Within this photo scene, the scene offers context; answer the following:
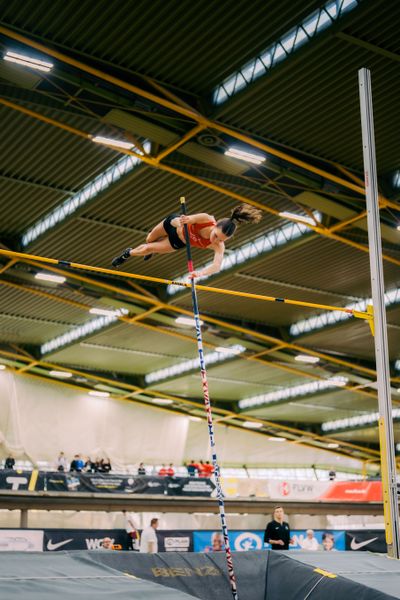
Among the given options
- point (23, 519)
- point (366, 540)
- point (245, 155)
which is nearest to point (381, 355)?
point (245, 155)

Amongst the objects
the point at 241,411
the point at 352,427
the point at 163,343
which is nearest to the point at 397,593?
the point at 163,343

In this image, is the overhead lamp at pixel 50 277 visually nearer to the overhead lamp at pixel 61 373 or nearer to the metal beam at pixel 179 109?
the metal beam at pixel 179 109

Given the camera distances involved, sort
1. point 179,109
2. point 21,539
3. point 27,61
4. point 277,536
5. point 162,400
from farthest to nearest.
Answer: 1. point 162,400
2. point 21,539
3. point 179,109
4. point 27,61
5. point 277,536

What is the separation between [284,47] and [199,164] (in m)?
4.36

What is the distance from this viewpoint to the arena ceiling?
42.1 ft

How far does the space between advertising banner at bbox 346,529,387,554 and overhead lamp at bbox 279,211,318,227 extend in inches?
333

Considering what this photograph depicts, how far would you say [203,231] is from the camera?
7766 millimetres

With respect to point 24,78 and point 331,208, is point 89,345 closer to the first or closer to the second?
point 331,208

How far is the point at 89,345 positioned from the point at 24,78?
16.9 meters

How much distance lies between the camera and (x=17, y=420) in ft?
97.8

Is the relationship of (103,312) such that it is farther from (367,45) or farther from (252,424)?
(252,424)

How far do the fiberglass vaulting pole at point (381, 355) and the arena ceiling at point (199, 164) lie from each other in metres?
4.39

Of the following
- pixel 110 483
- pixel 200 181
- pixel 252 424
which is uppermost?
pixel 200 181

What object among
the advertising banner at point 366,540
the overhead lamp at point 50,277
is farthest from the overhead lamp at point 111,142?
the advertising banner at point 366,540
